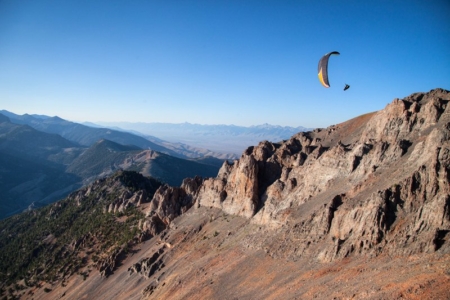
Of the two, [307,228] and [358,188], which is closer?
[358,188]

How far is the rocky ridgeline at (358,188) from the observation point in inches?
1037

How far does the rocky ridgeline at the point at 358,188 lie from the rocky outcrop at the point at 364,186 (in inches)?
3.7

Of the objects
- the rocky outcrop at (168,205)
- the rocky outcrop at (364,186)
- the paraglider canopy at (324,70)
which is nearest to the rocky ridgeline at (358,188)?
the rocky outcrop at (364,186)

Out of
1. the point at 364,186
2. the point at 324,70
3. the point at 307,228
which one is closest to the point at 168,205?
the point at 307,228

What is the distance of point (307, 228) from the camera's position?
35.4m

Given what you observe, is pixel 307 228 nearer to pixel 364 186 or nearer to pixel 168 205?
pixel 364 186

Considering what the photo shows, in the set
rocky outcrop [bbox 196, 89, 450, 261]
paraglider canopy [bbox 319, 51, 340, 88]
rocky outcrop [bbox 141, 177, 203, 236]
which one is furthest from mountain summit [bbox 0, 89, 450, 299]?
paraglider canopy [bbox 319, 51, 340, 88]

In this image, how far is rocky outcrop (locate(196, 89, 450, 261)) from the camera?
26156 millimetres

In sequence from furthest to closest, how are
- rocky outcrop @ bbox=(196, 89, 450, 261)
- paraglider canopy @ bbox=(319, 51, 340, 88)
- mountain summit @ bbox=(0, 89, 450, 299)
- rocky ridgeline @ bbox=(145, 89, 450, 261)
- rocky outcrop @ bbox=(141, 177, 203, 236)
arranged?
rocky outcrop @ bbox=(141, 177, 203, 236)
paraglider canopy @ bbox=(319, 51, 340, 88)
rocky ridgeline @ bbox=(145, 89, 450, 261)
rocky outcrop @ bbox=(196, 89, 450, 261)
mountain summit @ bbox=(0, 89, 450, 299)

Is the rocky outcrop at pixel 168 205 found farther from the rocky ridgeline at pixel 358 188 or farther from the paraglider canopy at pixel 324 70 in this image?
the paraglider canopy at pixel 324 70

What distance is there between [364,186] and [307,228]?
8675 millimetres

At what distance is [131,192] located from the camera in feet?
311

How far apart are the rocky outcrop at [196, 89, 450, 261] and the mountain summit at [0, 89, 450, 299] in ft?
0.43

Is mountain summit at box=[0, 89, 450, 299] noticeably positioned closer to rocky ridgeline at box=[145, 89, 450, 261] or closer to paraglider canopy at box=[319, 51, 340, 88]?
rocky ridgeline at box=[145, 89, 450, 261]
